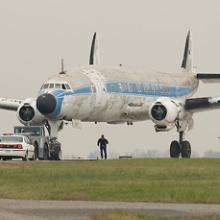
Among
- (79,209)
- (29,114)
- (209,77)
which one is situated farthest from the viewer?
(209,77)

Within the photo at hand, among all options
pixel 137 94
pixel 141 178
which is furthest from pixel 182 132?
pixel 141 178

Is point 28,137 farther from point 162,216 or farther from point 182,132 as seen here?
point 162,216

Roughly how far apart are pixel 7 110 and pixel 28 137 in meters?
9.78

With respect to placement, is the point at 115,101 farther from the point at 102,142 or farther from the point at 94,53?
the point at 94,53

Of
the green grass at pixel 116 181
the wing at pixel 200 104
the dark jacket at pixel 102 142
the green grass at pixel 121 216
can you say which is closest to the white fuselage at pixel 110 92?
the dark jacket at pixel 102 142

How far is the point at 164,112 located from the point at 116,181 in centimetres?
2633

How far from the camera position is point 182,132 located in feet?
226

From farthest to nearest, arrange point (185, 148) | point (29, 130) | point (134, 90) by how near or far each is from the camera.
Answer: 1. point (185, 148)
2. point (29, 130)
3. point (134, 90)

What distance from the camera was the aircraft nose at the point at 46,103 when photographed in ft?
192

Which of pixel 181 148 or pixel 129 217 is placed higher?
pixel 181 148

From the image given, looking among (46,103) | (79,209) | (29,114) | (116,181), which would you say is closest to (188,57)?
(29,114)

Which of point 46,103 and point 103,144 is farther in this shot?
point 103,144

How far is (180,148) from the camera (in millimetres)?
70438

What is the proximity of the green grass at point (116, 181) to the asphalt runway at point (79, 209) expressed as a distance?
1.62 m
